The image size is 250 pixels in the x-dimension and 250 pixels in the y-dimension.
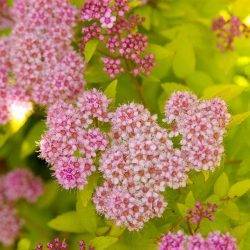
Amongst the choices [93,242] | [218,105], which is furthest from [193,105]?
[93,242]

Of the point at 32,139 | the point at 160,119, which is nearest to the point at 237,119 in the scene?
the point at 160,119

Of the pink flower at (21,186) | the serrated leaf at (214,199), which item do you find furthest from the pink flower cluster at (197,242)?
the pink flower at (21,186)

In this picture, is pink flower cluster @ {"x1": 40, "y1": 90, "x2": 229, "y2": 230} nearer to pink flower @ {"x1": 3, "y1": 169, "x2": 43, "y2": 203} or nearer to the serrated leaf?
the serrated leaf

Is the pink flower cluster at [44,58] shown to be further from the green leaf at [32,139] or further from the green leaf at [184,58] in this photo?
the green leaf at [184,58]

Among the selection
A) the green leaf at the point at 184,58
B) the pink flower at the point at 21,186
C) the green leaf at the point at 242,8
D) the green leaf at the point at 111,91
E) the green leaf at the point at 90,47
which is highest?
the green leaf at the point at 242,8

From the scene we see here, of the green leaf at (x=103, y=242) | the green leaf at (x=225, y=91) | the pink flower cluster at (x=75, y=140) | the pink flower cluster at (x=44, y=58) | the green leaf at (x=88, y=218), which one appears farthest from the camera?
the pink flower cluster at (x=44, y=58)

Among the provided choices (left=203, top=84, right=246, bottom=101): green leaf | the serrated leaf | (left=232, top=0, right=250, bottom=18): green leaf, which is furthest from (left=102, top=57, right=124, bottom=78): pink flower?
(left=232, top=0, right=250, bottom=18): green leaf

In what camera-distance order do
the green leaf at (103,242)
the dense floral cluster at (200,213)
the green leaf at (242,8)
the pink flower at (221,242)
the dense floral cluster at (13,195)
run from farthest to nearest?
the dense floral cluster at (13,195) → the green leaf at (242,8) → the green leaf at (103,242) → the dense floral cluster at (200,213) → the pink flower at (221,242)
